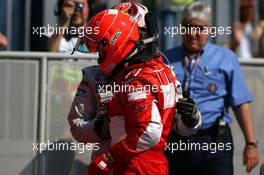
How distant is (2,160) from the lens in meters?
6.16

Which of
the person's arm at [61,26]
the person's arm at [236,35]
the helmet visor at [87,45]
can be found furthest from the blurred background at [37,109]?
the person's arm at [236,35]

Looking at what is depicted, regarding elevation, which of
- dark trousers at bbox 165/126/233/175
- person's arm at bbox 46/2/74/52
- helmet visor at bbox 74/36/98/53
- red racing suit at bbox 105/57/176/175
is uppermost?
person's arm at bbox 46/2/74/52

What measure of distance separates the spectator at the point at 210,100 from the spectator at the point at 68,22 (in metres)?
0.95

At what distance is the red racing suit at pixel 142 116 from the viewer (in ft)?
15.5

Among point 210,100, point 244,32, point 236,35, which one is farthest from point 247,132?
point 244,32

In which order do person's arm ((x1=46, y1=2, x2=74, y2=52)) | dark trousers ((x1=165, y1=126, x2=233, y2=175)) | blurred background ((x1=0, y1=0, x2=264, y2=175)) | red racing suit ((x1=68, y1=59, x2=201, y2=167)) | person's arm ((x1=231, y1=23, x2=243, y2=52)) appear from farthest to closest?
person's arm ((x1=231, y1=23, x2=243, y2=52)) < person's arm ((x1=46, y1=2, x2=74, y2=52)) < blurred background ((x1=0, y1=0, x2=264, y2=175)) < dark trousers ((x1=165, y1=126, x2=233, y2=175)) < red racing suit ((x1=68, y1=59, x2=201, y2=167))

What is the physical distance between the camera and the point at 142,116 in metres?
4.72

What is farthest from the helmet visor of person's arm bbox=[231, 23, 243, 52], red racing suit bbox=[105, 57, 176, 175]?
person's arm bbox=[231, 23, 243, 52]

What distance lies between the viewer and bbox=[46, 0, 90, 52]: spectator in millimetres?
6480

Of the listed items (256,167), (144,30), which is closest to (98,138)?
(144,30)

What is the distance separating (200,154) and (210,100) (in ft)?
1.30

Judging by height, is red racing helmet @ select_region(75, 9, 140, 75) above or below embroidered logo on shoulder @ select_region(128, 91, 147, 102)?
above

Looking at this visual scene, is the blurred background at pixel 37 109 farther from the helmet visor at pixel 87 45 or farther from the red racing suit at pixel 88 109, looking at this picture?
the helmet visor at pixel 87 45

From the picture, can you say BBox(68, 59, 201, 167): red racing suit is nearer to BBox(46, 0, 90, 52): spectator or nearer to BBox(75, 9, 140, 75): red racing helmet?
BBox(75, 9, 140, 75): red racing helmet
